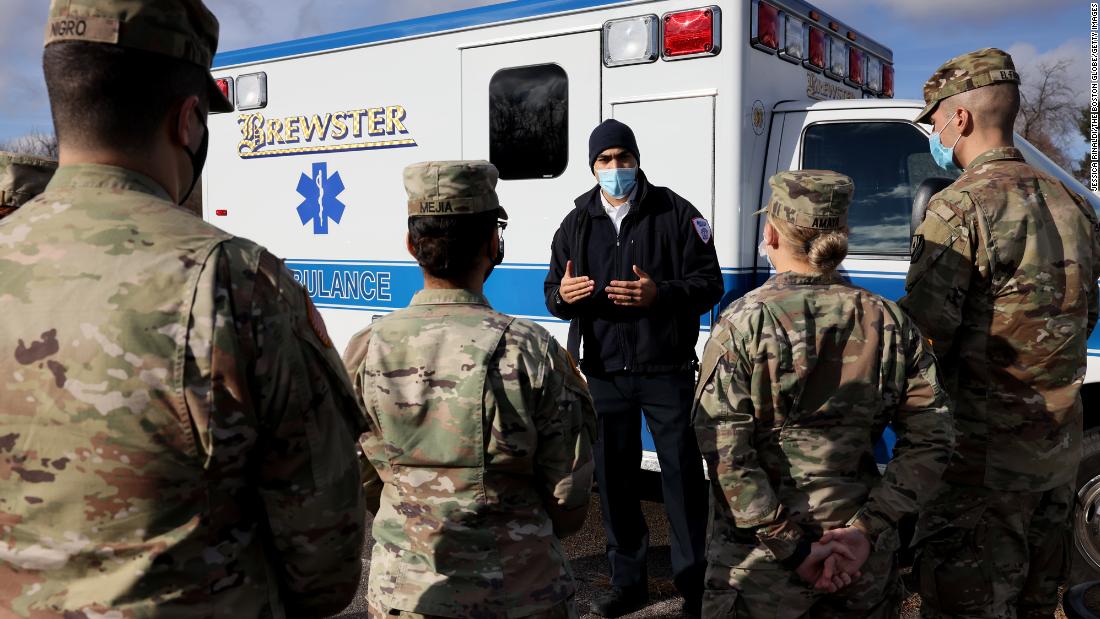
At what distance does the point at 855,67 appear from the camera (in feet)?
17.5

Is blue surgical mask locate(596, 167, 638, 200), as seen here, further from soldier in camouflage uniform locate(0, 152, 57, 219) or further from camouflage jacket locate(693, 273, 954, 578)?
soldier in camouflage uniform locate(0, 152, 57, 219)

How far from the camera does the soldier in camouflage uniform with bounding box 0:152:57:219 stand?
121 inches

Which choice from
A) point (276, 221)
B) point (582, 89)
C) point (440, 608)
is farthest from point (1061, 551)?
point (276, 221)

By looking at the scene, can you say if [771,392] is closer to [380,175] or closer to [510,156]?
[510,156]

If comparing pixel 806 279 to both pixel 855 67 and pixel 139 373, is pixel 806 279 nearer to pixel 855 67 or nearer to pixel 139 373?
pixel 139 373

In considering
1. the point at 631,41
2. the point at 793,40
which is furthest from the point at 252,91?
the point at 793,40

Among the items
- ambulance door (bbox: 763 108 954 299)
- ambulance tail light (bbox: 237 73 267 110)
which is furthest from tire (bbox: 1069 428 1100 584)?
ambulance tail light (bbox: 237 73 267 110)

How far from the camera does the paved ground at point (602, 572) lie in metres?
3.77

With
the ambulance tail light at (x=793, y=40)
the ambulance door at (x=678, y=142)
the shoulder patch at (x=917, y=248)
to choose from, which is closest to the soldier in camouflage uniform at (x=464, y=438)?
the shoulder patch at (x=917, y=248)

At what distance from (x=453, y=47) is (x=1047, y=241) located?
3.39m

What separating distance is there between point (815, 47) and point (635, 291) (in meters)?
2.20

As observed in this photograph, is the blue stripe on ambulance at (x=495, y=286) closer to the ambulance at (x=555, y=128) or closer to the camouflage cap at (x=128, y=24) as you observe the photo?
the ambulance at (x=555, y=128)

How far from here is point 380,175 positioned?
5297mm

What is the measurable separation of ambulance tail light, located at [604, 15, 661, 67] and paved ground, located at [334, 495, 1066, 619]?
2.28 m
